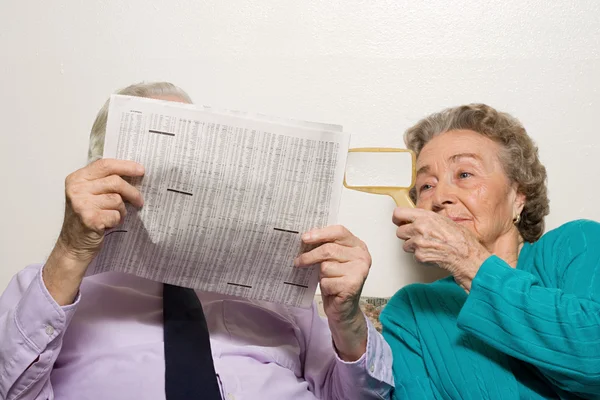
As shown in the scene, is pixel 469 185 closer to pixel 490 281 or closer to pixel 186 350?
pixel 490 281

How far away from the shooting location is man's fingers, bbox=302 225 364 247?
1160 millimetres

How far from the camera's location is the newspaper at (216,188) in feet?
3.61

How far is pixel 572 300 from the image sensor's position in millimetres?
1194

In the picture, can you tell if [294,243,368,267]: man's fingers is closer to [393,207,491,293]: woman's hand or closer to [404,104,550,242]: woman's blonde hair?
[393,207,491,293]: woman's hand

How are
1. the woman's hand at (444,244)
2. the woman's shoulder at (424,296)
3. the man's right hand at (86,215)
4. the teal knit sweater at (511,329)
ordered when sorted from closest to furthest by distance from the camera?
the man's right hand at (86,215), the teal knit sweater at (511,329), the woman's hand at (444,244), the woman's shoulder at (424,296)

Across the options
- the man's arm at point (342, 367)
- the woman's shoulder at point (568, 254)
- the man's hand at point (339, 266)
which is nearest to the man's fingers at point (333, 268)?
the man's hand at point (339, 266)

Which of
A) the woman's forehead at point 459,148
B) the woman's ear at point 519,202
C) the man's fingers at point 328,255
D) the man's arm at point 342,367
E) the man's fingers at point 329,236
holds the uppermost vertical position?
the woman's forehead at point 459,148

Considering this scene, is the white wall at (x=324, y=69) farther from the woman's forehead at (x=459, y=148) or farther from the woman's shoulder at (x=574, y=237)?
the woman's shoulder at (x=574, y=237)

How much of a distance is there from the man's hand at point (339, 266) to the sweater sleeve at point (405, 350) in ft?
0.86

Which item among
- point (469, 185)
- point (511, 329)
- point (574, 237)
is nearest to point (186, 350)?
point (511, 329)

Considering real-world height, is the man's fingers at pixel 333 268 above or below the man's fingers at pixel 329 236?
below

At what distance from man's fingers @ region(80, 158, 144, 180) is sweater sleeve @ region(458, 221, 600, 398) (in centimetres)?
67

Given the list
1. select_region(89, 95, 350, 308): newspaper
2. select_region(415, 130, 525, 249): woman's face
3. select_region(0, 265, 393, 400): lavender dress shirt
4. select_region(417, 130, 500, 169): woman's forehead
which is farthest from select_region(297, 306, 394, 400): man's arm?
select_region(417, 130, 500, 169): woman's forehead

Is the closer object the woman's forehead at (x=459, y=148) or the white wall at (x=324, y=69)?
the woman's forehead at (x=459, y=148)
